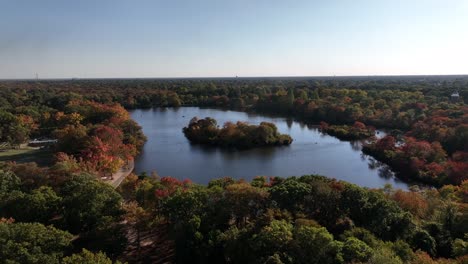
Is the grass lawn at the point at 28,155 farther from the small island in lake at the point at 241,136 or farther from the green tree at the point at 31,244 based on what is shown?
the green tree at the point at 31,244

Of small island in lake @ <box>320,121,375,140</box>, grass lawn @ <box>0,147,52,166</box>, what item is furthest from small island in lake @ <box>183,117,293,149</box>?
grass lawn @ <box>0,147,52,166</box>

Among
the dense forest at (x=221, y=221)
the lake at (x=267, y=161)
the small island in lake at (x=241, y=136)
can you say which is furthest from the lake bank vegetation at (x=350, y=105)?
the small island in lake at (x=241, y=136)

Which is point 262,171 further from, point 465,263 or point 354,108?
point 354,108

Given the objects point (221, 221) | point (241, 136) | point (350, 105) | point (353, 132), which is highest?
point (350, 105)

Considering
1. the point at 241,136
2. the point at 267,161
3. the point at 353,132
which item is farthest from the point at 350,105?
the point at 267,161

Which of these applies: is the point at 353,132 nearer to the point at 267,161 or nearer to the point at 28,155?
the point at 267,161
